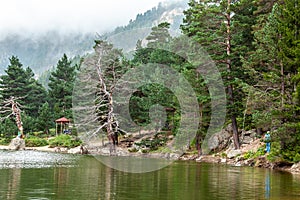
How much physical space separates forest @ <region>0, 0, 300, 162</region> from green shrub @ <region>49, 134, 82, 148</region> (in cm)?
91

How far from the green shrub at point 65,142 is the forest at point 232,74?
912 mm

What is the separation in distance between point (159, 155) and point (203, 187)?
19.0 m

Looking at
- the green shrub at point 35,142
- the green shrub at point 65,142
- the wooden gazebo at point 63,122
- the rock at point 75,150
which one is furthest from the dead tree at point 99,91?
the wooden gazebo at point 63,122

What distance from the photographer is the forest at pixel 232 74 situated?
70.6ft

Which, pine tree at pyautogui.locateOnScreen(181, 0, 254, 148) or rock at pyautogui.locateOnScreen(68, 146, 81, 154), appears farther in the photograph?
rock at pyautogui.locateOnScreen(68, 146, 81, 154)

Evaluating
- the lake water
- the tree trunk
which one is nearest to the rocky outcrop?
the tree trunk

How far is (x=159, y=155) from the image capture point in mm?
32625

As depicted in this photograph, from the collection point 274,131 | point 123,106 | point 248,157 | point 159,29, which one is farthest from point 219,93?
point 159,29

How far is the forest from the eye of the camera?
21.5 m

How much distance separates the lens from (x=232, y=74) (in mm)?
28328

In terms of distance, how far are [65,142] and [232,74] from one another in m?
20.6

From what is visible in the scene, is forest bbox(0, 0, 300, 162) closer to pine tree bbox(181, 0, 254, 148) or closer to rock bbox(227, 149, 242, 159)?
pine tree bbox(181, 0, 254, 148)

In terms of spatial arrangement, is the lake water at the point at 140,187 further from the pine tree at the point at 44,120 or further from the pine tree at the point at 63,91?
the pine tree at the point at 44,120

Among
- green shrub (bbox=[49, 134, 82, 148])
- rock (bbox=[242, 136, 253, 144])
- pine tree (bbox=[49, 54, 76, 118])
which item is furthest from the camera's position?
pine tree (bbox=[49, 54, 76, 118])
